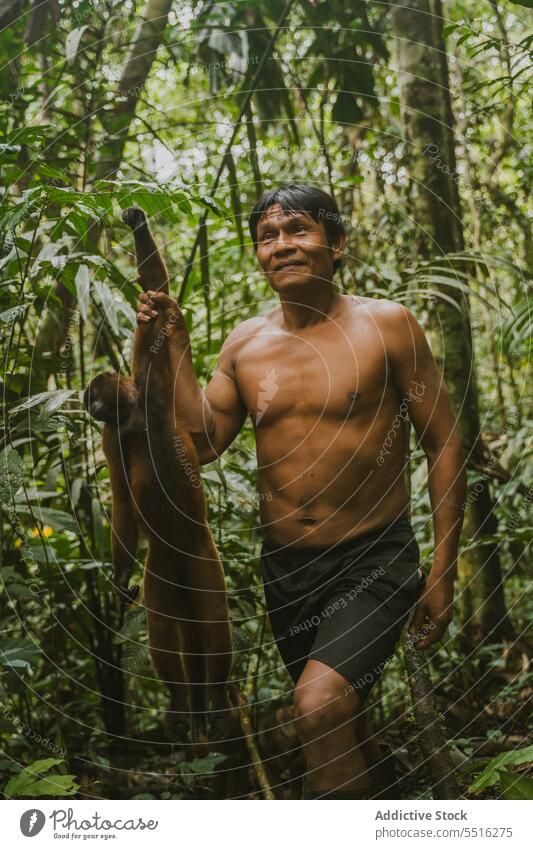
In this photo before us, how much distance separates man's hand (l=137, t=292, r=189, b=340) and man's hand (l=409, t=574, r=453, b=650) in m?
1.15

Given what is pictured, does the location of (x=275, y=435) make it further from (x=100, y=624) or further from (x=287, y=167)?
(x=287, y=167)

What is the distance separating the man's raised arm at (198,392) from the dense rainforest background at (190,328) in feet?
1.19

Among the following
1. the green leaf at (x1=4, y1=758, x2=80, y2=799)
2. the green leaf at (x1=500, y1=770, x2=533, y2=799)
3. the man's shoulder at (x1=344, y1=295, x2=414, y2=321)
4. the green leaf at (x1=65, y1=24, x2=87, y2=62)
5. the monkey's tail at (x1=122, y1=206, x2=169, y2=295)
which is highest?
the green leaf at (x1=65, y1=24, x2=87, y2=62)

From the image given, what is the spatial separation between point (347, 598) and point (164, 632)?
0.65 meters

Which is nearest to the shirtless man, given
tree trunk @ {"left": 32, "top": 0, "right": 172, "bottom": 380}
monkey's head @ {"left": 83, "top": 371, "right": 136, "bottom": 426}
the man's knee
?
monkey's head @ {"left": 83, "top": 371, "right": 136, "bottom": 426}

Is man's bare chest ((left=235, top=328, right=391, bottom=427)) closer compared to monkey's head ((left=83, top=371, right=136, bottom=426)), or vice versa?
monkey's head ((left=83, top=371, right=136, bottom=426))

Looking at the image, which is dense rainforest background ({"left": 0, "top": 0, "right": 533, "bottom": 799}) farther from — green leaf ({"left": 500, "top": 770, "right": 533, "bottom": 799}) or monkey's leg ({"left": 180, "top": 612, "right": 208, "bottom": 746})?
monkey's leg ({"left": 180, "top": 612, "right": 208, "bottom": 746})

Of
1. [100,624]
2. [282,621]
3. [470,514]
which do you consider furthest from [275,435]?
[470,514]

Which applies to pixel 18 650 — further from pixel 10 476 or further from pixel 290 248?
pixel 290 248

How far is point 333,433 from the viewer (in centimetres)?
243

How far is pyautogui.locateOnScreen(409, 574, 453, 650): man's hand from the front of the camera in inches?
94.3

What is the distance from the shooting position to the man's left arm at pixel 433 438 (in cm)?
242

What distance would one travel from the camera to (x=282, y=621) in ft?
8.44

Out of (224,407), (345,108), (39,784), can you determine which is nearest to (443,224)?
(345,108)
